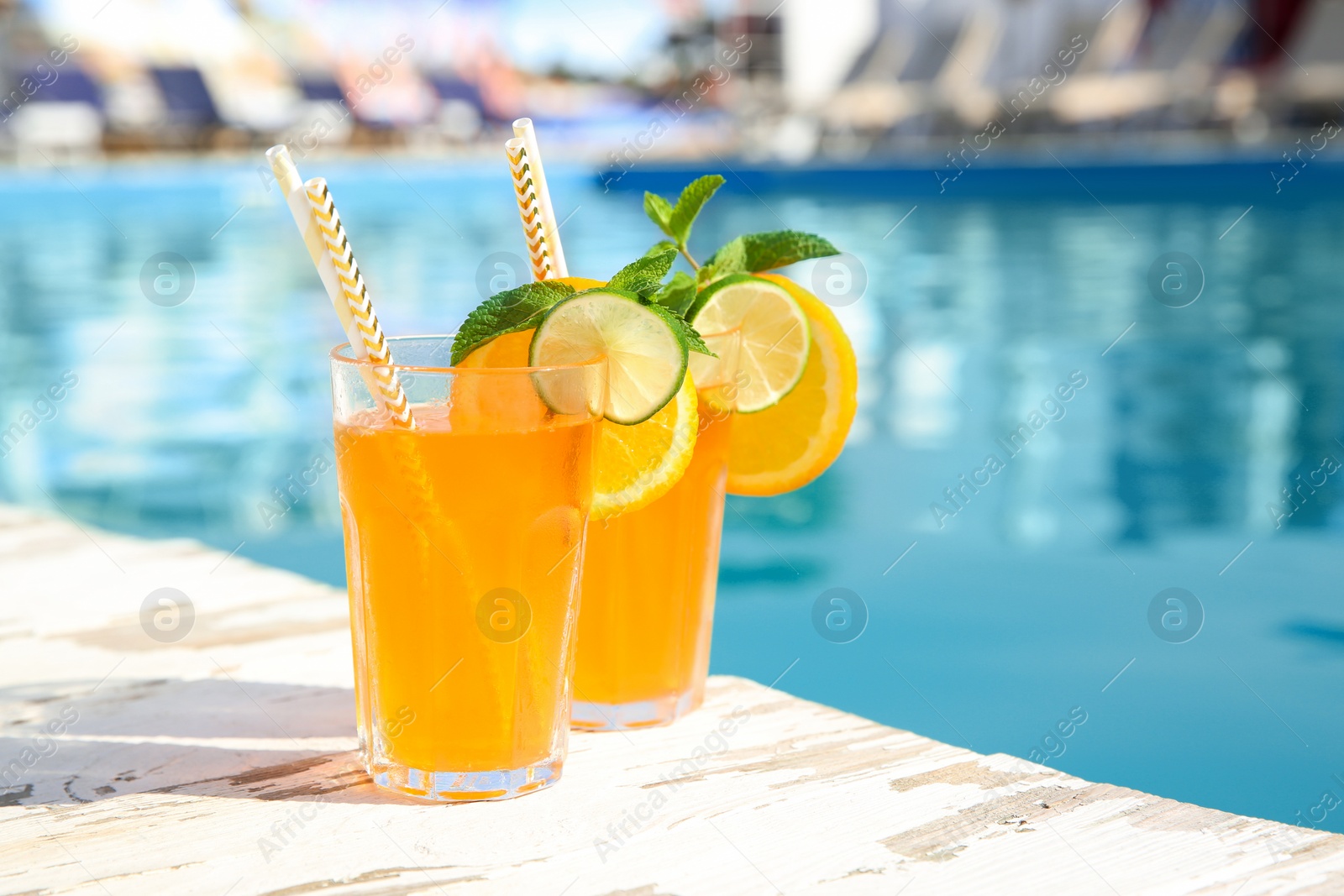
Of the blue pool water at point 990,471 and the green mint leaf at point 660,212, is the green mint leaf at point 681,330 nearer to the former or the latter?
the green mint leaf at point 660,212

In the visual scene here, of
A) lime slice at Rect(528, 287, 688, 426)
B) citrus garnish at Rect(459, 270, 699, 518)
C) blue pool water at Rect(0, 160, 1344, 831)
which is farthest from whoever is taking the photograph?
blue pool water at Rect(0, 160, 1344, 831)

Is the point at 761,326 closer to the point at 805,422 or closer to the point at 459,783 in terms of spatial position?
the point at 805,422

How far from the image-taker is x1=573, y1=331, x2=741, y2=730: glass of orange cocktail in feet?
3.68

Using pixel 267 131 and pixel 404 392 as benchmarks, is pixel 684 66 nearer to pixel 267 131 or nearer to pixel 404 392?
pixel 267 131

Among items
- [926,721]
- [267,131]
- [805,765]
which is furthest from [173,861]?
[267,131]

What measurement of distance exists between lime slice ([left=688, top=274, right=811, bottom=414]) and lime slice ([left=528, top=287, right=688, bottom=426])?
0.15m

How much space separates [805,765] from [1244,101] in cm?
1862

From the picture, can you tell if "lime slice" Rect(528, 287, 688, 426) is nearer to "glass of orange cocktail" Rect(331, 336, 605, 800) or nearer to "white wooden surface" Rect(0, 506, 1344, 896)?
"glass of orange cocktail" Rect(331, 336, 605, 800)

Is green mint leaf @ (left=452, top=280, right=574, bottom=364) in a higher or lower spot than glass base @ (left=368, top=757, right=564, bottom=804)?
higher

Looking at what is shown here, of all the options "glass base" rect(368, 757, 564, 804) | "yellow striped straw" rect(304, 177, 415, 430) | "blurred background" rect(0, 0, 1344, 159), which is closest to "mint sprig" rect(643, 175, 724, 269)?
"yellow striped straw" rect(304, 177, 415, 430)

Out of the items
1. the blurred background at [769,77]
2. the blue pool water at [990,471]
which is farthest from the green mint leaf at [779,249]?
the blurred background at [769,77]

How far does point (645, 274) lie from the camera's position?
1.03 meters

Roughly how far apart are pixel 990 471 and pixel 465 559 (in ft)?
9.97

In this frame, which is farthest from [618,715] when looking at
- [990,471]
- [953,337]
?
[953,337]
